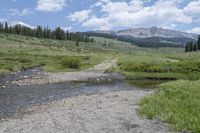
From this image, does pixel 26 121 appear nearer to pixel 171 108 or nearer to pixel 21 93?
pixel 171 108

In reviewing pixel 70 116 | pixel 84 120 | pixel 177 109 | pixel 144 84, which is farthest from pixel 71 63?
pixel 177 109

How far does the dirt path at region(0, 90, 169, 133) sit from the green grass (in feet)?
3.25

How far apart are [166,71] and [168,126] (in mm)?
51820

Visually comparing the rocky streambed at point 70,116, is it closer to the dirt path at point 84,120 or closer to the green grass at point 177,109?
the dirt path at point 84,120

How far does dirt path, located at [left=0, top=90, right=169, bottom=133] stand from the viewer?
22.3 metres

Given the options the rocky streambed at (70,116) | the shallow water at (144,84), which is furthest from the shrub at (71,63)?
the rocky streambed at (70,116)

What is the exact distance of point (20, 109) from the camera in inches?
1262

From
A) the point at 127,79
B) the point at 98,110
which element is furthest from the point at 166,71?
the point at 98,110

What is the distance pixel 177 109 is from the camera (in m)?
26.0

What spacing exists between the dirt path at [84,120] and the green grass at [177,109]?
990mm

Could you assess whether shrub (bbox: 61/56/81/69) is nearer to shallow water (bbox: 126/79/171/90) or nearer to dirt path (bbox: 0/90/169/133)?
shallow water (bbox: 126/79/171/90)

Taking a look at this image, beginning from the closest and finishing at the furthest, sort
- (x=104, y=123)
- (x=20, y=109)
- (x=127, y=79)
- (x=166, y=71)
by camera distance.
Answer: (x=104, y=123), (x=20, y=109), (x=127, y=79), (x=166, y=71)

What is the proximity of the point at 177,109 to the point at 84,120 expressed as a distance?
7.66 meters

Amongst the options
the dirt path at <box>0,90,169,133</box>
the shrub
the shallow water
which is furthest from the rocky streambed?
the shrub
